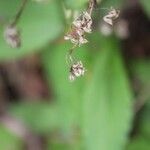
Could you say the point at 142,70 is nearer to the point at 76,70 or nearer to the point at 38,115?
the point at 38,115

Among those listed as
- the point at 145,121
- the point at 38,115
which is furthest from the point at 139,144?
the point at 38,115

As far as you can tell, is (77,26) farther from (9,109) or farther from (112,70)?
(9,109)

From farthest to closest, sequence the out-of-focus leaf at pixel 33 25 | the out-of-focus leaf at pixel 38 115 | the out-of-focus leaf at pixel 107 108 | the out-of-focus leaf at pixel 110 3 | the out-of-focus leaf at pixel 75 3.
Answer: the out-of-focus leaf at pixel 38 115 < the out-of-focus leaf at pixel 33 25 < the out-of-focus leaf at pixel 107 108 < the out-of-focus leaf at pixel 110 3 < the out-of-focus leaf at pixel 75 3

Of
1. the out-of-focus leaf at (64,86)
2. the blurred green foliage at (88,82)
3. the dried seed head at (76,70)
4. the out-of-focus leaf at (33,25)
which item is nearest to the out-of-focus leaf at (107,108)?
the blurred green foliage at (88,82)

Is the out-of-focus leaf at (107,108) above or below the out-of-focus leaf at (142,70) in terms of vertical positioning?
above

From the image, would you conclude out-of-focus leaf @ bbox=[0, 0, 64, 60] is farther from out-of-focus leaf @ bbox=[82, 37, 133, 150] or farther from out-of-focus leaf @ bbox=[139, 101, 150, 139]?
out-of-focus leaf @ bbox=[139, 101, 150, 139]

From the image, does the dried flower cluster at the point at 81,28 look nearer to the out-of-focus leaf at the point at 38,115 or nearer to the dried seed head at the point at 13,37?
the dried seed head at the point at 13,37

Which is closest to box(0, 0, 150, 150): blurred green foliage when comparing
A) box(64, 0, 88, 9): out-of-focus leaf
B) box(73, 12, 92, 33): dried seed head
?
box(64, 0, 88, 9): out-of-focus leaf
